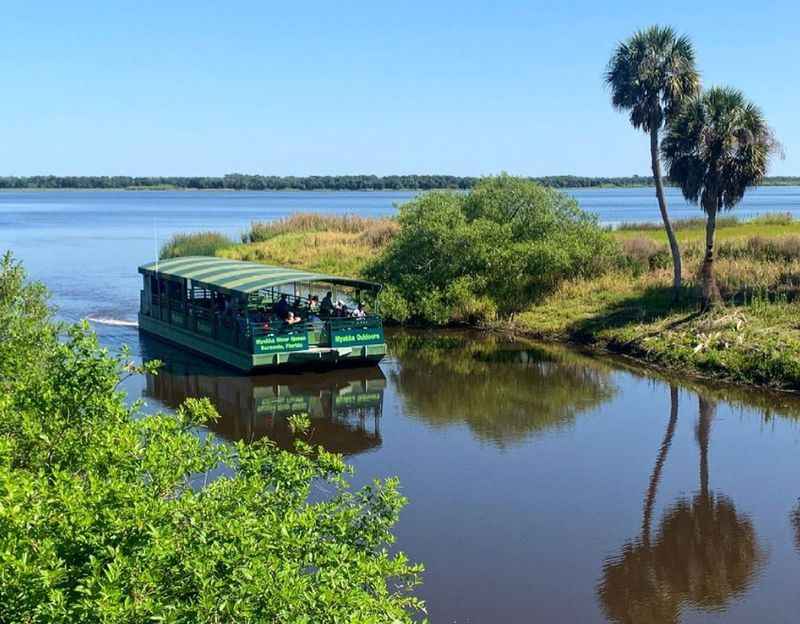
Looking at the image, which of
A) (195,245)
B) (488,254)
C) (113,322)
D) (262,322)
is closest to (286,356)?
(262,322)

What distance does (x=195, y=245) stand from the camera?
55.8 m

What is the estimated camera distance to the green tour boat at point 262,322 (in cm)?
2533

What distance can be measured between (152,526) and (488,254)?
96.3 ft

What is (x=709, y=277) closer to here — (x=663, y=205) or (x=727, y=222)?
(x=663, y=205)

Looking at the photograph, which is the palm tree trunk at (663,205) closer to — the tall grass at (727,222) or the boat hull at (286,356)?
the boat hull at (286,356)

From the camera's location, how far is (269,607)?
6.47 metres

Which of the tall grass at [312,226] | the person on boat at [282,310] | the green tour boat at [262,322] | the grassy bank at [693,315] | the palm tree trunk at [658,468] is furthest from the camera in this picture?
the tall grass at [312,226]

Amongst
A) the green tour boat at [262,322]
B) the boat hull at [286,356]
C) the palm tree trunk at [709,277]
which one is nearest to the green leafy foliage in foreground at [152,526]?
the boat hull at [286,356]

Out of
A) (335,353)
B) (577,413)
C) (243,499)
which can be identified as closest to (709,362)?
(577,413)

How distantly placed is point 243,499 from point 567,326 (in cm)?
2585

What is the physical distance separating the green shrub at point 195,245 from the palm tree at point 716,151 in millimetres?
32859

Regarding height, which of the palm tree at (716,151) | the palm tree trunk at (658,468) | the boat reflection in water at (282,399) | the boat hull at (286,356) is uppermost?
the palm tree at (716,151)

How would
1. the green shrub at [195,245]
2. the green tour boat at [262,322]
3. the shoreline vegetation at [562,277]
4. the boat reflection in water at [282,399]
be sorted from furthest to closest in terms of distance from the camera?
the green shrub at [195,245]
the shoreline vegetation at [562,277]
the green tour boat at [262,322]
the boat reflection in water at [282,399]

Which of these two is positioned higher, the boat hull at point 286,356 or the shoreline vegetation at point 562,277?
the shoreline vegetation at point 562,277
